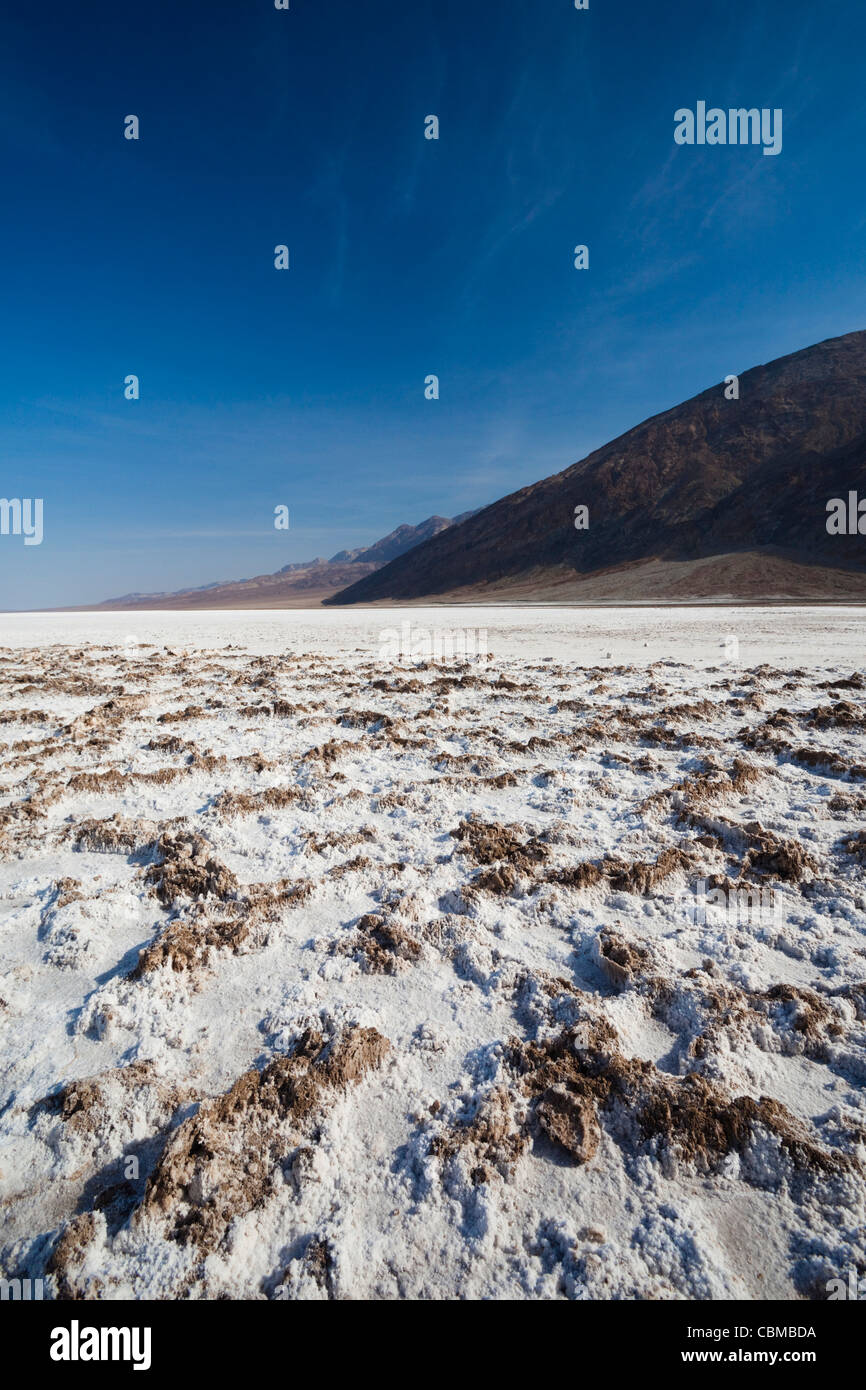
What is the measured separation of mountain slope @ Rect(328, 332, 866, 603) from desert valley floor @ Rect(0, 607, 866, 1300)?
58.2m

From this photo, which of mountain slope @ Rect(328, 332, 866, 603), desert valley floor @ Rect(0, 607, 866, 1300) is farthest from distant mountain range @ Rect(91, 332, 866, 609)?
desert valley floor @ Rect(0, 607, 866, 1300)

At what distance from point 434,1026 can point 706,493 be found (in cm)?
9203

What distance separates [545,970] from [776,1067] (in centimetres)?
102

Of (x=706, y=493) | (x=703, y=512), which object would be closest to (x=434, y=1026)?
(x=703, y=512)

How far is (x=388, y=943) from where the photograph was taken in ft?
10.3

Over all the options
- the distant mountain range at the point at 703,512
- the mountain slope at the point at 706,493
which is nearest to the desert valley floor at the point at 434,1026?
the distant mountain range at the point at 703,512

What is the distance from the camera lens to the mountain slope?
66.3 metres

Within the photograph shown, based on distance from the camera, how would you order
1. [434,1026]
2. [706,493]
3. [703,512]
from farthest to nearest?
[706,493] < [703,512] < [434,1026]

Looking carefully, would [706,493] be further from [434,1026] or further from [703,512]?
[434,1026]

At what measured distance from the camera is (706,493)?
8056 centimetres

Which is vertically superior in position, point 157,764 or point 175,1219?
point 157,764
